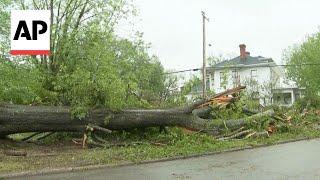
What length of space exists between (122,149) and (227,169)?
4.24m

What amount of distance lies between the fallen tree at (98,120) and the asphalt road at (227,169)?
112 inches

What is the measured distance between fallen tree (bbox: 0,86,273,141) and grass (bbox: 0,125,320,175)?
0.51 m

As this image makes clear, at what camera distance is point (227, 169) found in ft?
36.3

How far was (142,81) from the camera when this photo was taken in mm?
21125

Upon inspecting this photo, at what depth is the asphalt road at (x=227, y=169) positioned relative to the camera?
10.1 m

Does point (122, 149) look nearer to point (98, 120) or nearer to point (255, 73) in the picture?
point (98, 120)

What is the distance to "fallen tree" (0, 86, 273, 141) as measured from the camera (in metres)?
14.4

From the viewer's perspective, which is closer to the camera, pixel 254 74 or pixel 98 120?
pixel 98 120

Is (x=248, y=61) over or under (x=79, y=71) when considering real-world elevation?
over

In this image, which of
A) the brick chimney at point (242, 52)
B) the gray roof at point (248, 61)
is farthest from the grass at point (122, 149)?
the brick chimney at point (242, 52)

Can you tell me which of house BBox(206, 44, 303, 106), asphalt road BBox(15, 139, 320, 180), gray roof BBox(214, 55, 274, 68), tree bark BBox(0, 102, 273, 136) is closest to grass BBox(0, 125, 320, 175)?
tree bark BBox(0, 102, 273, 136)

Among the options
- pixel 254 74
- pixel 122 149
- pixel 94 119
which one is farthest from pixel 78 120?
pixel 254 74

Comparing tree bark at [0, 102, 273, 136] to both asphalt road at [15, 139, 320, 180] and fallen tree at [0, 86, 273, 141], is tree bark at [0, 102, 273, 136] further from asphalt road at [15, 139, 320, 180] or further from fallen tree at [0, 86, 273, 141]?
asphalt road at [15, 139, 320, 180]

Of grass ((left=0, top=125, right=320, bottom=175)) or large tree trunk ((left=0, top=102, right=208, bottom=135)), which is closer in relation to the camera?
grass ((left=0, top=125, right=320, bottom=175))
